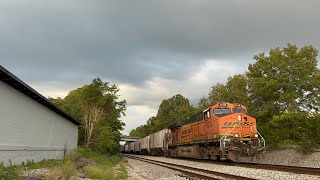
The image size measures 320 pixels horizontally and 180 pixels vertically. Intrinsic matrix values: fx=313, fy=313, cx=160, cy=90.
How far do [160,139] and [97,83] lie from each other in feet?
41.3

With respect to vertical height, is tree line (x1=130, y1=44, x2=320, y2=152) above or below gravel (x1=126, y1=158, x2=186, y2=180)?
above

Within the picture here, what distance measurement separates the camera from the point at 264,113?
1202 inches

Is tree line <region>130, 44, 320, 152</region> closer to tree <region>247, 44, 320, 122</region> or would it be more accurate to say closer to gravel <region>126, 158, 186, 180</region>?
tree <region>247, 44, 320, 122</region>

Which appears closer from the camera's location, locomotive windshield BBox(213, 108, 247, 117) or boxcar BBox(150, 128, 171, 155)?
locomotive windshield BBox(213, 108, 247, 117)

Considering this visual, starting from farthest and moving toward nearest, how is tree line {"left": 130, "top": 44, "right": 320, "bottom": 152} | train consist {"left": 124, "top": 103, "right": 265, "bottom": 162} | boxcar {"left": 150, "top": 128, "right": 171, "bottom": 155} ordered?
boxcar {"left": 150, "top": 128, "right": 171, "bottom": 155} → tree line {"left": 130, "top": 44, "right": 320, "bottom": 152} → train consist {"left": 124, "top": 103, "right": 265, "bottom": 162}

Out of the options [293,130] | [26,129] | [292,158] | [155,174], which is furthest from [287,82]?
[26,129]

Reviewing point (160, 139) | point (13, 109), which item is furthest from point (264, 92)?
point (13, 109)

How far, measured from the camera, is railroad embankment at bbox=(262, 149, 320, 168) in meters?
21.3

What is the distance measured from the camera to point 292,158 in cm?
2347

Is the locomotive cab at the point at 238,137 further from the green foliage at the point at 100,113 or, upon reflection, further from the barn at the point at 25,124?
the green foliage at the point at 100,113

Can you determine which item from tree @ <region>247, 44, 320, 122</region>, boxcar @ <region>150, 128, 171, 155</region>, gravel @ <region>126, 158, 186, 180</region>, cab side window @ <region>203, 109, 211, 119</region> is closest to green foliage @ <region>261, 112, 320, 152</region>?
tree @ <region>247, 44, 320, 122</region>

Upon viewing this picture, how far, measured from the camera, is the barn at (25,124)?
17.8 m

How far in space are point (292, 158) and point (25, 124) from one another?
63.3ft

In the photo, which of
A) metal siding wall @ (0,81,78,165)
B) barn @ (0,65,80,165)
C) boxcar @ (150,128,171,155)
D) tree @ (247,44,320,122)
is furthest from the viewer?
boxcar @ (150,128,171,155)
